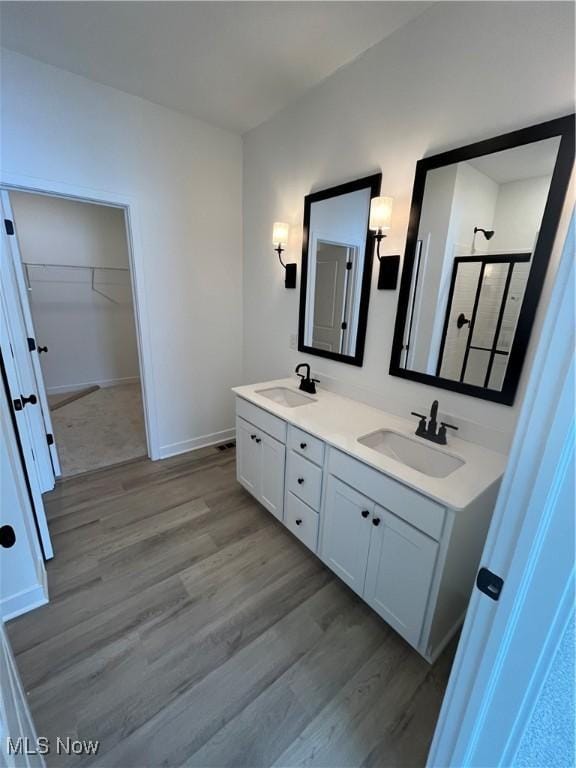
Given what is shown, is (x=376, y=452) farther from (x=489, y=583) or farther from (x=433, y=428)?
(x=489, y=583)

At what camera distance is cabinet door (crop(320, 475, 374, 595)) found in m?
1.52

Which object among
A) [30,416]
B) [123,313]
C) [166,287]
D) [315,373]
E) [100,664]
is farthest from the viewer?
[123,313]

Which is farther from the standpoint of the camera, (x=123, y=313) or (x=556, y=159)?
(x=123, y=313)

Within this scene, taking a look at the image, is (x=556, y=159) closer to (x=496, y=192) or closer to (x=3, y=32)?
(x=496, y=192)

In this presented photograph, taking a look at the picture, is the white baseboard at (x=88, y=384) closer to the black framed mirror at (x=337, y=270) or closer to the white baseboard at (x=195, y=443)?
the white baseboard at (x=195, y=443)

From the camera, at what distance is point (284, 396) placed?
2494 millimetres

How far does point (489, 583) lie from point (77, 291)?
18.1 feet

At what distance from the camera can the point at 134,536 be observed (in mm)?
2059

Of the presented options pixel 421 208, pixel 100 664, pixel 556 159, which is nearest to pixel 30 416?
pixel 100 664

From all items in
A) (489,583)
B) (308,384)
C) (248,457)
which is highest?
(489,583)

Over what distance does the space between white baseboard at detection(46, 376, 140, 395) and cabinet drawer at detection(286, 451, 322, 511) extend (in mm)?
4238

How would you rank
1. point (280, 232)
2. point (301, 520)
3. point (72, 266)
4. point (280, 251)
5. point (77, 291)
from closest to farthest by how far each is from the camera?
point (301, 520)
point (280, 232)
point (280, 251)
point (72, 266)
point (77, 291)

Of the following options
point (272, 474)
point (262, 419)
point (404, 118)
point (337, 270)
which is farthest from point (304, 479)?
point (404, 118)

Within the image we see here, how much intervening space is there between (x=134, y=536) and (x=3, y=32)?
9.65 feet
